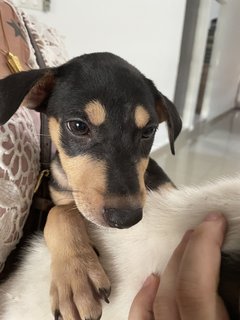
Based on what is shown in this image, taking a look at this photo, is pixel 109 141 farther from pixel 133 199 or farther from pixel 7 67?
pixel 7 67

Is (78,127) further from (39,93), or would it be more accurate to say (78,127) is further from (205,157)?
(205,157)

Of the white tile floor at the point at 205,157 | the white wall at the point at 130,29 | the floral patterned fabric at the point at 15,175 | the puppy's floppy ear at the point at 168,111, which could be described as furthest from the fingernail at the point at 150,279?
the white wall at the point at 130,29

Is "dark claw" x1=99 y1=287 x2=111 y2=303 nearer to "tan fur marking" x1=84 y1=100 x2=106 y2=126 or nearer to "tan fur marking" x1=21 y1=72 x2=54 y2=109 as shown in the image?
"tan fur marking" x1=84 y1=100 x2=106 y2=126

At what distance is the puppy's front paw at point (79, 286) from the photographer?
0.76m

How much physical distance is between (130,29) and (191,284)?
2.60 m

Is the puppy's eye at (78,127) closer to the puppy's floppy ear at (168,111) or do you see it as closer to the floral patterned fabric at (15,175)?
the floral patterned fabric at (15,175)

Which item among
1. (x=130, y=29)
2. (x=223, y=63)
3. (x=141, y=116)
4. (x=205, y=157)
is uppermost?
(x=141, y=116)

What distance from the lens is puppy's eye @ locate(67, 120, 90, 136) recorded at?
3.28 feet

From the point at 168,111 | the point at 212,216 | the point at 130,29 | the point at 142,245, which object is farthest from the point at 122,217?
the point at 130,29

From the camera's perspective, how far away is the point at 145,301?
26.5 inches

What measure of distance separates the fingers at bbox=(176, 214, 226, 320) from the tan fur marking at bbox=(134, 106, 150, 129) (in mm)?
402

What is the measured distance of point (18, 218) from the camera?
0.87 m

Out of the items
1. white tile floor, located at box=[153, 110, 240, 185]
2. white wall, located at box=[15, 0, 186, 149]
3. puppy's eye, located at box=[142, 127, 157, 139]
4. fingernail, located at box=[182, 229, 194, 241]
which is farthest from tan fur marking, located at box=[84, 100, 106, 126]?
white wall, located at box=[15, 0, 186, 149]

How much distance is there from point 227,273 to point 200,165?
2679mm
